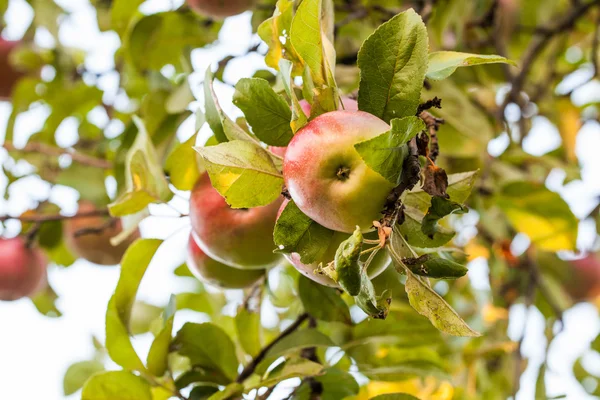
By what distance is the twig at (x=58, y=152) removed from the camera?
1339 mm

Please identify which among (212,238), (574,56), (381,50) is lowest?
(574,56)

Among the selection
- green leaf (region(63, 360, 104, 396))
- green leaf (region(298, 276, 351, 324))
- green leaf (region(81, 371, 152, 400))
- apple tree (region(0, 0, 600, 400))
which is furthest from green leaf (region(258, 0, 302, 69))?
green leaf (region(63, 360, 104, 396))

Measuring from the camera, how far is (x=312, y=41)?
1.85 ft

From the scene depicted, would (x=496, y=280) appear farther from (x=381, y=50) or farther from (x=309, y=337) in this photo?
(x=381, y=50)

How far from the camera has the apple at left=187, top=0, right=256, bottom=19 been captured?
1.15 meters

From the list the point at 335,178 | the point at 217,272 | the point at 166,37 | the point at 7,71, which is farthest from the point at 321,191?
the point at 7,71

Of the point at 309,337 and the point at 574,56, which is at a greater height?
the point at 309,337

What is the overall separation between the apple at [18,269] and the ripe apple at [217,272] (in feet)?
2.62

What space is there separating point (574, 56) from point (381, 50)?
64.5 inches

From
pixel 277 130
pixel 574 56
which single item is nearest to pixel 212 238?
pixel 277 130

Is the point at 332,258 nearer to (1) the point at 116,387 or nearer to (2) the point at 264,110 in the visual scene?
(2) the point at 264,110

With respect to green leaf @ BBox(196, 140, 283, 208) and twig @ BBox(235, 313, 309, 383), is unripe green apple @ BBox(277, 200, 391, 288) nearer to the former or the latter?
green leaf @ BBox(196, 140, 283, 208)

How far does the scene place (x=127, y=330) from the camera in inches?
32.0

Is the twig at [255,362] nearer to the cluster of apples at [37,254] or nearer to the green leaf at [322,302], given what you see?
the green leaf at [322,302]
